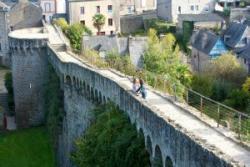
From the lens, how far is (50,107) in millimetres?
39531

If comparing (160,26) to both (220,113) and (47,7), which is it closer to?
(47,7)

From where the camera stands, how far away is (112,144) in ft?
76.4

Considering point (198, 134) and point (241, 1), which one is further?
point (241, 1)

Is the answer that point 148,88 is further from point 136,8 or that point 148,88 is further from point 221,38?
point 136,8

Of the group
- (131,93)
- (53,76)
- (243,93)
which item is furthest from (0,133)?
(131,93)

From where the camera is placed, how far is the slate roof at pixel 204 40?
55531 mm

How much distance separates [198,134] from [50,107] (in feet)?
74.1

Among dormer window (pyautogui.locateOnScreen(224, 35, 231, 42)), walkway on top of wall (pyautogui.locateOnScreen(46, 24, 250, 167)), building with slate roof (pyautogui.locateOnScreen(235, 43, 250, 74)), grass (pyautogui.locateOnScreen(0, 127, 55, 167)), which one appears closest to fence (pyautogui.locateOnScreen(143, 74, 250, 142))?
walkway on top of wall (pyautogui.locateOnScreen(46, 24, 250, 167))

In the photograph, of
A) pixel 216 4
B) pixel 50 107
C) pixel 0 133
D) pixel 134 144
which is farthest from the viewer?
pixel 216 4

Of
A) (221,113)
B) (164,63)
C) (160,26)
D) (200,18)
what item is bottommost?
(164,63)

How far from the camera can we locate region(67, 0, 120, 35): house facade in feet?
223

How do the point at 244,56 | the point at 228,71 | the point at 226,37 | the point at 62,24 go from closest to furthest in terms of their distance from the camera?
the point at 228,71 < the point at 244,56 < the point at 226,37 < the point at 62,24

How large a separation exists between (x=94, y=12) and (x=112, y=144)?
154 ft

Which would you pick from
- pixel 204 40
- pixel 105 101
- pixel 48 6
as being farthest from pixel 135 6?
pixel 105 101
